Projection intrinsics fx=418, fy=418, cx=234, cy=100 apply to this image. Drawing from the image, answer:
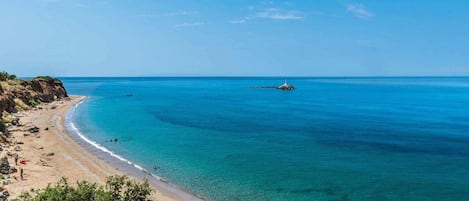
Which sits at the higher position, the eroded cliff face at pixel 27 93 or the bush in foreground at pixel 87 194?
the eroded cliff face at pixel 27 93

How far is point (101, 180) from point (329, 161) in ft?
90.0

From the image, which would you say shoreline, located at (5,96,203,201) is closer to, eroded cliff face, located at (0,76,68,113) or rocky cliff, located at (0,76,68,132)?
rocky cliff, located at (0,76,68,132)

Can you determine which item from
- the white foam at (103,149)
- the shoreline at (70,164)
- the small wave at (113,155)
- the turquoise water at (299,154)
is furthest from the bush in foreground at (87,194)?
the white foam at (103,149)

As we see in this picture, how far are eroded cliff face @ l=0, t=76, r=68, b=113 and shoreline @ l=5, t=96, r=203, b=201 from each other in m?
18.1

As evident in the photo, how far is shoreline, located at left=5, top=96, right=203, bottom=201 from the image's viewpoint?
4038 centimetres

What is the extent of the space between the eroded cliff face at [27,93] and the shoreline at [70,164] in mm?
18064

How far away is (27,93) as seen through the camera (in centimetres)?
11269

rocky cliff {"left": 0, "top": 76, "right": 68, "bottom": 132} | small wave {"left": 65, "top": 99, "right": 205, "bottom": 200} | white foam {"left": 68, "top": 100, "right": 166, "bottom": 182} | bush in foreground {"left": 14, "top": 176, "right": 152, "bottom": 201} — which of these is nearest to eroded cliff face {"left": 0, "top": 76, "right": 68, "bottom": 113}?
rocky cliff {"left": 0, "top": 76, "right": 68, "bottom": 132}

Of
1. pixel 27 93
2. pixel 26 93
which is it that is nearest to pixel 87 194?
pixel 26 93

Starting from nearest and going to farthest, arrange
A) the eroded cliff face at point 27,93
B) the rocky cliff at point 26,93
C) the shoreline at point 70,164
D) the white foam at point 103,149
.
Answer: the shoreline at point 70,164 → the white foam at point 103,149 → the rocky cliff at point 26,93 → the eroded cliff face at point 27,93

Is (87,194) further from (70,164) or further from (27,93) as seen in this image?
(27,93)

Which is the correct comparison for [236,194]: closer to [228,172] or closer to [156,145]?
[228,172]

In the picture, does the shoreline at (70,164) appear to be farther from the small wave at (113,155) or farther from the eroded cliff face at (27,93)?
the eroded cliff face at (27,93)

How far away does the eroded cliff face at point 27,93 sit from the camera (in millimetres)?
91000
